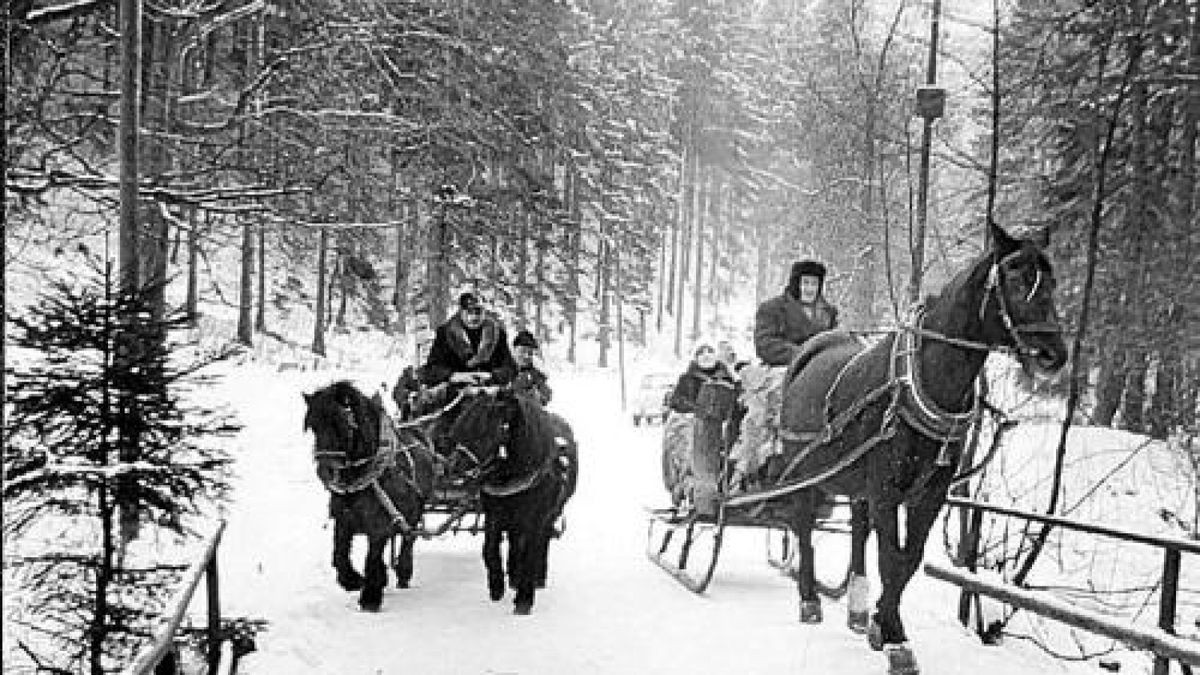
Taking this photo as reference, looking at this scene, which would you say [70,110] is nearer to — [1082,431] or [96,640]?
[96,640]

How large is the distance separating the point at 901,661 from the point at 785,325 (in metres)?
3.77

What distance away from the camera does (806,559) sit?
878 centimetres

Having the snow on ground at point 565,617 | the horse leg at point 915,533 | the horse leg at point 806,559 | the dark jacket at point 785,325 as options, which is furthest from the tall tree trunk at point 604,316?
the horse leg at point 915,533

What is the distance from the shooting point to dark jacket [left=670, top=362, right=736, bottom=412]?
1030 cm

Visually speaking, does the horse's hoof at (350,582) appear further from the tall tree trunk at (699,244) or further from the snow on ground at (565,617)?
the tall tree trunk at (699,244)

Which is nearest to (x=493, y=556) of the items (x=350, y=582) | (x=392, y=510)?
(x=392, y=510)

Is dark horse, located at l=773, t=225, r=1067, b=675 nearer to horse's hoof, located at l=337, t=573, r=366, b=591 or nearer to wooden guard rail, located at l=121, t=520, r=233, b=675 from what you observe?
horse's hoof, located at l=337, t=573, r=366, b=591

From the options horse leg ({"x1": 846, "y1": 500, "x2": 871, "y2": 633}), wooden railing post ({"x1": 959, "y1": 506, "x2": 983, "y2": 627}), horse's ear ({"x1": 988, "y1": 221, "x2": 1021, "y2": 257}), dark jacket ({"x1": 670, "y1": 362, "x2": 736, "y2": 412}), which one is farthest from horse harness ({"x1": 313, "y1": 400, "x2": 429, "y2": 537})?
horse's ear ({"x1": 988, "y1": 221, "x2": 1021, "y2": 257})

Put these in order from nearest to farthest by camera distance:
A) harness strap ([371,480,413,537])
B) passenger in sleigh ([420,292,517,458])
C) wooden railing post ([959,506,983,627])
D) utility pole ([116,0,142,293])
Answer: wooden railing post ([959,506,983,627]), utility pole ([116,0,142,293]), harness strap ([371,480,413,537]), passenger in sleigh ([420,292,517,458])

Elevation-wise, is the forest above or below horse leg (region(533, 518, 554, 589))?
above

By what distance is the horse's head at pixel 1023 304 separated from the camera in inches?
255

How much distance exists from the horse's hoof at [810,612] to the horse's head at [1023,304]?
9.19ft

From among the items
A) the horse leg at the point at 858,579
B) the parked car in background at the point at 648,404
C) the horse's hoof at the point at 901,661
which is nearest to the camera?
the horse's hoof at the point at 901,661

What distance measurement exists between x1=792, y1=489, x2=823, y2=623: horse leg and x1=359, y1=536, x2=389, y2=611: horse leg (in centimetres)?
330
